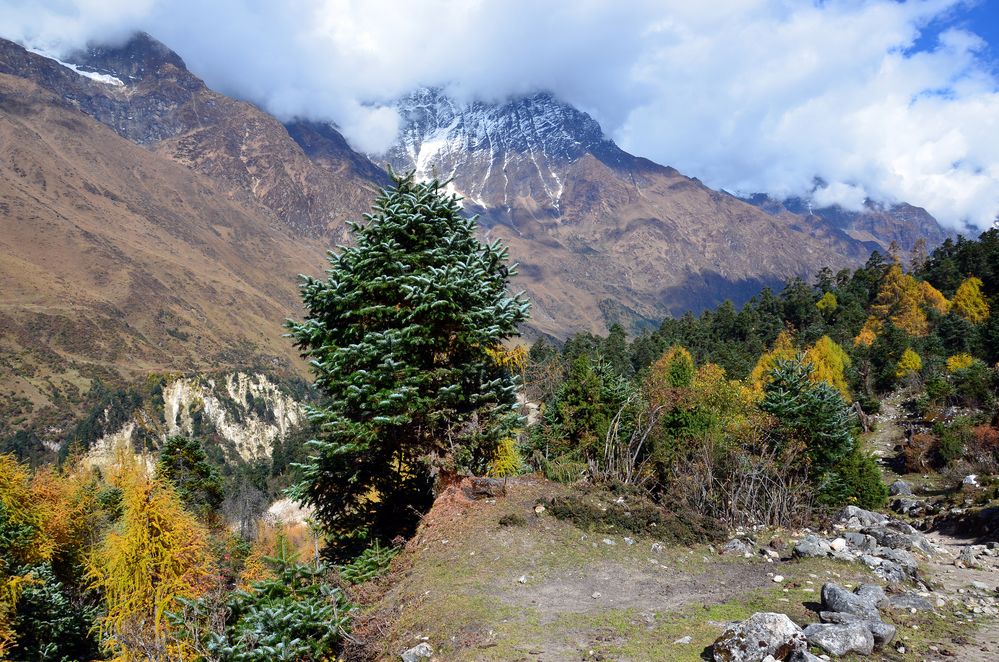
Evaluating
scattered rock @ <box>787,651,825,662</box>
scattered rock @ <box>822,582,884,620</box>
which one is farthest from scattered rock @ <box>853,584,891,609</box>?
scattered rock @ <box>787,651,825,662</box>

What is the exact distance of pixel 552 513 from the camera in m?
14.2

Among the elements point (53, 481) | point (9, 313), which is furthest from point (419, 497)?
point (9, 313)

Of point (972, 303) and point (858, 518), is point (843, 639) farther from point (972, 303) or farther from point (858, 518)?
point (972, 303)

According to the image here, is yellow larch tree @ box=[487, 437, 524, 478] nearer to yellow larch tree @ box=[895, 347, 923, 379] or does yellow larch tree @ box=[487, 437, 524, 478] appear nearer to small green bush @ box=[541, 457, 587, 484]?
small green bush @ box=[541, 457, 587, 484]

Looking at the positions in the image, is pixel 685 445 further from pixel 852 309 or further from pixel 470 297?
pixel 852 309

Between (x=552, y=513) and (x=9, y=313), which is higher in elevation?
(x=9, y=313)

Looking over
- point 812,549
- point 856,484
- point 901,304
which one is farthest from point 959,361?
point 812,549

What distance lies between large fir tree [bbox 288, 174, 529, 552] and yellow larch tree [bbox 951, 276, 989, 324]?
230ft

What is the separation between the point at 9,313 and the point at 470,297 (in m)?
215

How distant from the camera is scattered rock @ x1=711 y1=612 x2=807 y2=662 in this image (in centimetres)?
738

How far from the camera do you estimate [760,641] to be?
7488 mm

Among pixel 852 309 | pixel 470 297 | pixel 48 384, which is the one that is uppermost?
pixel 852 309

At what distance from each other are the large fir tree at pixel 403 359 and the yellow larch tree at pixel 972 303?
7009 centimetres

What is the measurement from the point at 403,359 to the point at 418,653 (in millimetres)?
7295
